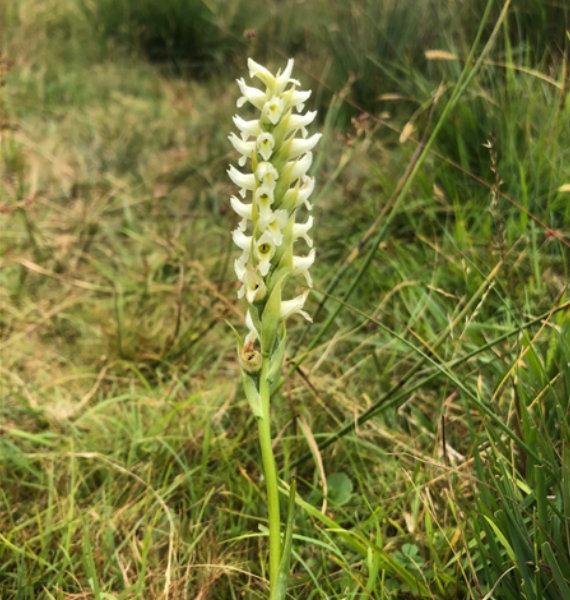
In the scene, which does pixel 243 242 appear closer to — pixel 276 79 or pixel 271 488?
pixel 276 79

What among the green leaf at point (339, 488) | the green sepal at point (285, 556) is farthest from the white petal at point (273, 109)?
the green leaf at point (339, 488)

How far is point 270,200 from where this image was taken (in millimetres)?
1049

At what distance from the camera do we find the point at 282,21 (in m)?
5.49

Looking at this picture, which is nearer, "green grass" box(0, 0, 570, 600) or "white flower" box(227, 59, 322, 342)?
"white flower" box(227, 59, 322, 342)

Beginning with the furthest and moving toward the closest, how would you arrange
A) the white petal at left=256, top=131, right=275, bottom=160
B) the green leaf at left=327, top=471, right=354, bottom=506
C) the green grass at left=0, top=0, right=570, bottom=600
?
1. the green leaf at left=327, top=471, right=354, bottom=506
2. the green grass at left=0, top=0, right=570, bottom=600
3. the white petal at left=256, top=131, right=275, bottom=160

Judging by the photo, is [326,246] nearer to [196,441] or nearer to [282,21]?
[196,441]

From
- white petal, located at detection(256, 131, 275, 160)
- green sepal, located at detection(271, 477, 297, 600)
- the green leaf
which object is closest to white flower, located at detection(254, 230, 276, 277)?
white petal, located at detection(256, 131, 275, 160)

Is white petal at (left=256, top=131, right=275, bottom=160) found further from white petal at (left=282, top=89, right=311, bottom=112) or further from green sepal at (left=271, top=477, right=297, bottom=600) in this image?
green sepal at (left=271, top=477, right=297, bottom=600)

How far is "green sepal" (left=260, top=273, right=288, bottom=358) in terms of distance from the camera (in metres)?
1.06

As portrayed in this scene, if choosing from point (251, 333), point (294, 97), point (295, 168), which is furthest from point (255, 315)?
point (294, 97)

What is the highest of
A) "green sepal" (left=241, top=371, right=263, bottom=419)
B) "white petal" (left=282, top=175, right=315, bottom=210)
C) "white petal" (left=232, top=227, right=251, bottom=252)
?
"white petal" (left=282, top=175, right=315, bottom=210)

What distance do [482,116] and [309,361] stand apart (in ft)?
4.09

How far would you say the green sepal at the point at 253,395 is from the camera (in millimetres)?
1076

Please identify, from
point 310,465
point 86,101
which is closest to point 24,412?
point 310,465
